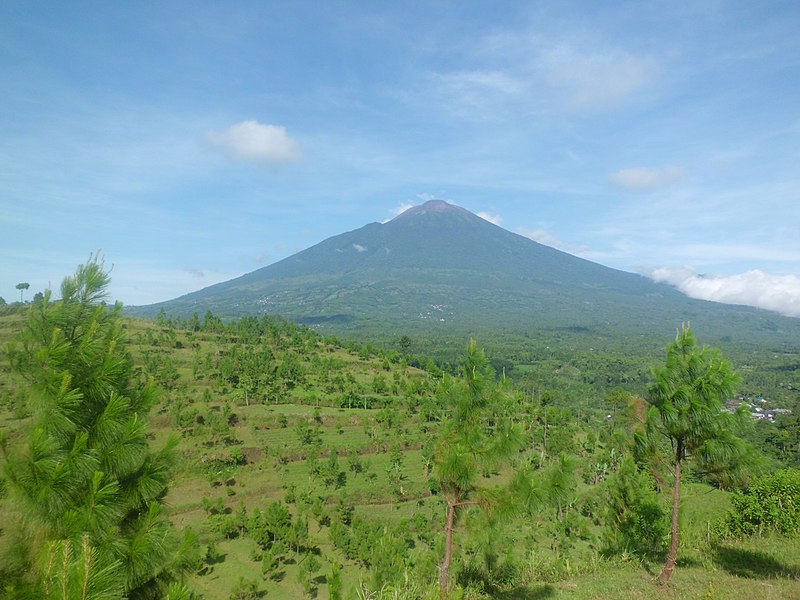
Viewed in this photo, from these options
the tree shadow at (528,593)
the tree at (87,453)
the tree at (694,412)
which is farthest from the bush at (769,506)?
the tree at (87,453)

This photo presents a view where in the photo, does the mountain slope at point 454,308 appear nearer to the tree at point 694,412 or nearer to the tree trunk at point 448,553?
the tree at point 694,412

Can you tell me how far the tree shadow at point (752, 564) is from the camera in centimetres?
732

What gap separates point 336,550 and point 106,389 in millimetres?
22216

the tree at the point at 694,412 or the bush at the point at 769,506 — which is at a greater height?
the tree at the point at 694,412

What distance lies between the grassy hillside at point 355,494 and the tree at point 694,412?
828 millimetres

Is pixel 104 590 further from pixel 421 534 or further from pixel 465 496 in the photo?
pixel 421 534

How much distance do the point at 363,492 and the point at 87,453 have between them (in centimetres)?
2837

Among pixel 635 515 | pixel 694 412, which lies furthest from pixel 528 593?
pixel 635 515

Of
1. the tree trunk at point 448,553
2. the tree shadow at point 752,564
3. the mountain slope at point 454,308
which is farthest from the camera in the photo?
the mountain slope at point 454,308

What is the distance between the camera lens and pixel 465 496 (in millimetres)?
6059

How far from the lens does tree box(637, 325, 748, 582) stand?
6430 mm

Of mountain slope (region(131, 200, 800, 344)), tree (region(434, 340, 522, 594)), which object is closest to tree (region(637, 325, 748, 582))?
tree (region(434, 340, 522, 594))

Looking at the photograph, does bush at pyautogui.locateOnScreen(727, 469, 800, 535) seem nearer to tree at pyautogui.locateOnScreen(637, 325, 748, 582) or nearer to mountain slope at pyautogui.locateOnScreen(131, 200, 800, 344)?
Result: tree at pyautogui.locateOnScreen(637, 325, 748, 582)

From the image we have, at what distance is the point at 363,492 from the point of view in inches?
1147
